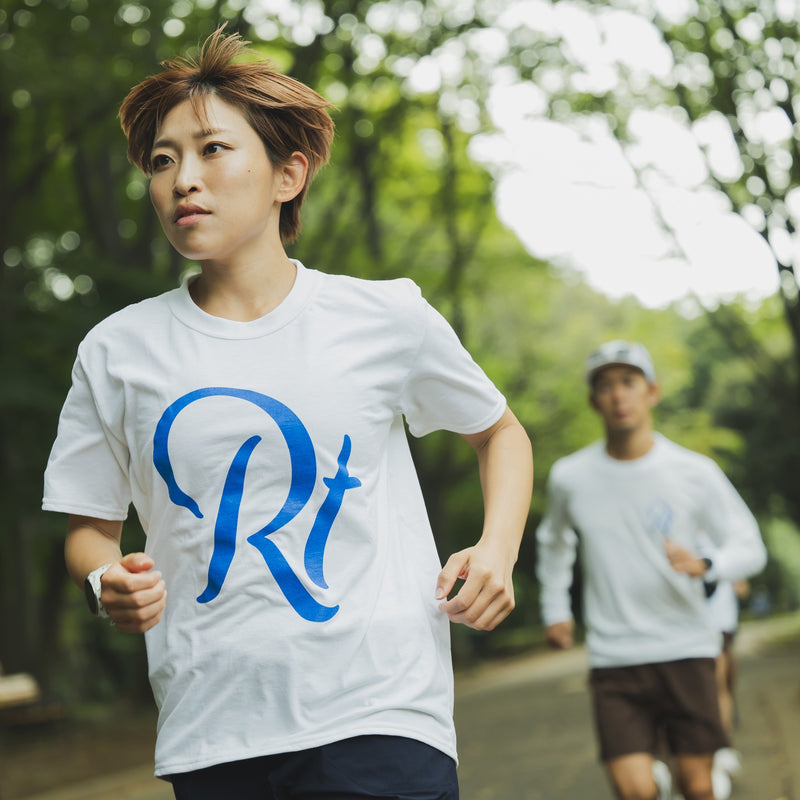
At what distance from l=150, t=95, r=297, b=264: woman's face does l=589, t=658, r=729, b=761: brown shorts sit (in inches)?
144

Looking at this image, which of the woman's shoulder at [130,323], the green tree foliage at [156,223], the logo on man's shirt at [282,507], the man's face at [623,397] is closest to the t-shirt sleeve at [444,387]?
the logo on man's shirt at [282,507]

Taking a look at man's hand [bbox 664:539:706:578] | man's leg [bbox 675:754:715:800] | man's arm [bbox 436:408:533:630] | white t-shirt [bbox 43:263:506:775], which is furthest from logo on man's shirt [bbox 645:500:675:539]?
white t-shirt [bbox 43:263:506:775]

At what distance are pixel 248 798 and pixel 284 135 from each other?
1.26 meters

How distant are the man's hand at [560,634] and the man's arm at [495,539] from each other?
3367 mm

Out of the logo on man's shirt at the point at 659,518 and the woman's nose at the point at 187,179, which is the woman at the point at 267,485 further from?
the logo on man's shirt at the point at 659,518

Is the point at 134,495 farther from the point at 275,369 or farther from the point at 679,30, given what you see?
the point at 679,30

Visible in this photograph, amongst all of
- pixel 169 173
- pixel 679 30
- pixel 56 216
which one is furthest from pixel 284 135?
pixel 56 216

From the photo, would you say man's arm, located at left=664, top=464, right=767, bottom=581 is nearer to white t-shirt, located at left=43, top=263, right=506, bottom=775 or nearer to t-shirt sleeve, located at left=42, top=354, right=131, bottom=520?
white t-shirt, located at left=43, top=263, right=506, bottom=775

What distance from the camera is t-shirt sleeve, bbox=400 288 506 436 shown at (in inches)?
97.0

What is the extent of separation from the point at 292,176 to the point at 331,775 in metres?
1.17

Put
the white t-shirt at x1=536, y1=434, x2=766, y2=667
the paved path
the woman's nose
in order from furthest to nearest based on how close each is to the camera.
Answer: the paved path, the white t-shirt at x1=536, y1=434, x2=766, y2=667, the woman's nose

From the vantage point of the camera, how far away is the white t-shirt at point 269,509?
2203 mm

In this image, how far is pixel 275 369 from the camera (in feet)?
7.50

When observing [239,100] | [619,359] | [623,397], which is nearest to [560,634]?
[623,397]
